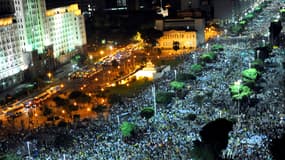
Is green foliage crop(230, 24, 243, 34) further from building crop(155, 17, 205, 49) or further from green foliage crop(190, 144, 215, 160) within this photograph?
green foliage crop(190, 144, 215, 160)

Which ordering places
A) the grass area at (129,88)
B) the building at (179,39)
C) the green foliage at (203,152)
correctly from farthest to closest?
the building at (179,39), the grass area at (129,88), the green foliage at (203,152)

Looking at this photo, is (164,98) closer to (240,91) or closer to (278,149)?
(240,91)

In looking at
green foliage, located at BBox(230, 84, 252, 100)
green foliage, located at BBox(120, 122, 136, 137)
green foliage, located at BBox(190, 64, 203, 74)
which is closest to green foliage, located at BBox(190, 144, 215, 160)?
green foliage, located at BBox(120, 122, 136, 137)

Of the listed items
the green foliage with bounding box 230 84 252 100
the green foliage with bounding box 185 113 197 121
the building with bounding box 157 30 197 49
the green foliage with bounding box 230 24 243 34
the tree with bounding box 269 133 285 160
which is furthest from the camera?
the green foliage with bounding box 230 24 243 34

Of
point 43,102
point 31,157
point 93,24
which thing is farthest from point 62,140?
point 93,24

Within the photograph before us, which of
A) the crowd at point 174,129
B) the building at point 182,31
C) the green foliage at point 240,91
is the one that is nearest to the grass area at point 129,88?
the crowd at point 174,129

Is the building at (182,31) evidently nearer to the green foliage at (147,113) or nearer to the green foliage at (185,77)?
the green foliage at (185,77)
